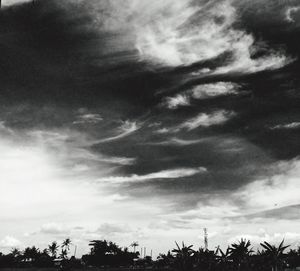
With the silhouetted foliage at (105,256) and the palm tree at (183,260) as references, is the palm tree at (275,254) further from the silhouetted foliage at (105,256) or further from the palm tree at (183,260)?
the silhouetted foliage at (105,256)

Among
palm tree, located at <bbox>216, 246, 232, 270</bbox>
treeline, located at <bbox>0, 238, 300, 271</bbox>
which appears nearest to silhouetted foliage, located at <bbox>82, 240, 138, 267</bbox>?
treeline, located at <bbox>0, 238, 300, 271</bbox>

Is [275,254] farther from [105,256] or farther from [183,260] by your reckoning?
[105,256]

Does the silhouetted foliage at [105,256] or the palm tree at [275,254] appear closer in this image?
the palm tree at [275,254]

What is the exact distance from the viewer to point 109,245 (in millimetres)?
103188

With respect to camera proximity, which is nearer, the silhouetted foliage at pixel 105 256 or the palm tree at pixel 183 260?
the palm tree at pixel 183 260

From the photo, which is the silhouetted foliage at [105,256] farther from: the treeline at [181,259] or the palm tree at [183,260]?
the palm tree at [183,260]

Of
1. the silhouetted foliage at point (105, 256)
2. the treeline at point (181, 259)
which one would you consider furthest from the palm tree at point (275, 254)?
the silhouetted foliage at point (105, 256)

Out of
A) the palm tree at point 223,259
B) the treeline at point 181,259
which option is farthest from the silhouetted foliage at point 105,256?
the palm tree at point 223,259

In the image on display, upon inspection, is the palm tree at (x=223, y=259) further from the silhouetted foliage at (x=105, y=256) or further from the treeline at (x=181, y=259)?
the silhouetted foliage at (x=105, y=256)

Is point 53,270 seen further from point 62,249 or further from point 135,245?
point 135,245

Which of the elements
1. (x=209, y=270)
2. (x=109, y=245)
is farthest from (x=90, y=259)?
(x=209, y=270)

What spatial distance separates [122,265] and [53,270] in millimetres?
19898

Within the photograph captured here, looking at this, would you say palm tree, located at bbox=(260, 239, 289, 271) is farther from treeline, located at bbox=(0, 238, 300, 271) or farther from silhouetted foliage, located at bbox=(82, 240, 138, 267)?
silhouetted foliage, located at bbox=(82, 240, 138, 267)

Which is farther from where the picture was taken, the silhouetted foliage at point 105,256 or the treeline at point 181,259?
the silhouetted foliage at point 105,256
